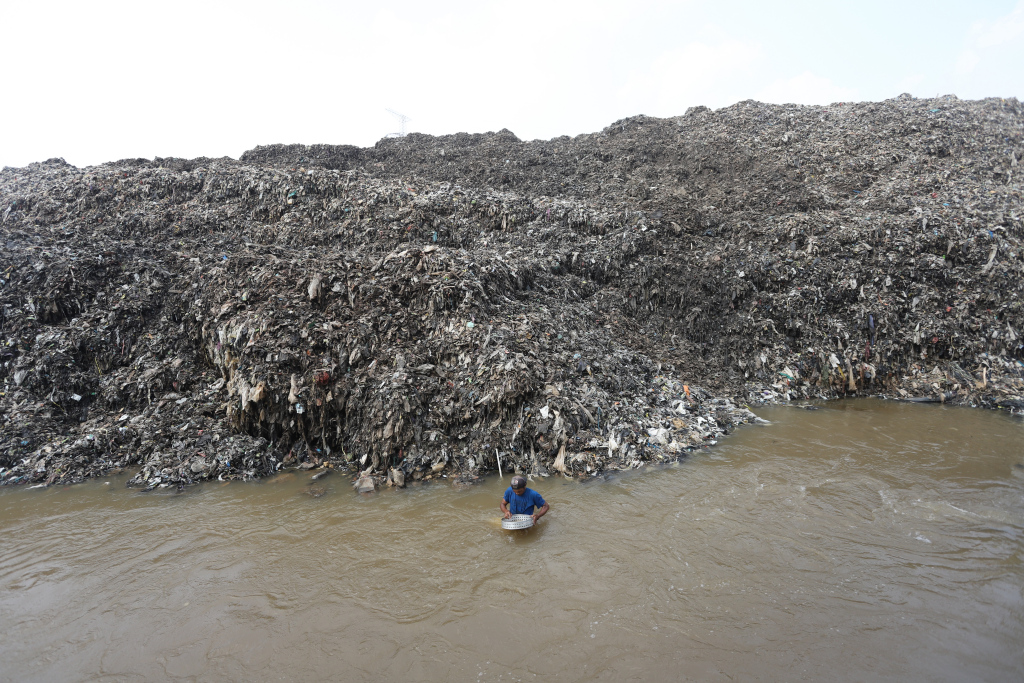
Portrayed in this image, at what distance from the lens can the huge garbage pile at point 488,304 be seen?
A: 684 centimetres

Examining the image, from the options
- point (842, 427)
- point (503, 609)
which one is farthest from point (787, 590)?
point (842, 427)

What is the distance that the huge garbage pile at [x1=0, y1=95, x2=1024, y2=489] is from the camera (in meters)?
6.84

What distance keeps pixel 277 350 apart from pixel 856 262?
36.8 feet

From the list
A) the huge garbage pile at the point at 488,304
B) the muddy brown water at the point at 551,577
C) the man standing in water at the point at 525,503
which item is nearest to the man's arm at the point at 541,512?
the man standing in water at the point at 525,503

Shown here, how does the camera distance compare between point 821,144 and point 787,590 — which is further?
point 821,144

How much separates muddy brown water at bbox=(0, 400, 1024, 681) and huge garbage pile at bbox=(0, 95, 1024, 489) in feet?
2.78

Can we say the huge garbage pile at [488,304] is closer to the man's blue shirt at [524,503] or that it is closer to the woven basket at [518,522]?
the man's blue shirt at [524,503]

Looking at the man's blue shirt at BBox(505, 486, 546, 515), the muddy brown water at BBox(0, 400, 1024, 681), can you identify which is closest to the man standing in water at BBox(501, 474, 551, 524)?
the man's blue shirt at BBox(505, 486, 546, 515)

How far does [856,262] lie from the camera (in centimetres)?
963

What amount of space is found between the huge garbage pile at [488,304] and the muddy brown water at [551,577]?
0.85m

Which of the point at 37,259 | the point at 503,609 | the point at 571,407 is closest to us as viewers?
the point at 503,609

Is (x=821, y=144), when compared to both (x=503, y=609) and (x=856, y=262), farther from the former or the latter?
(x=503, y=609)

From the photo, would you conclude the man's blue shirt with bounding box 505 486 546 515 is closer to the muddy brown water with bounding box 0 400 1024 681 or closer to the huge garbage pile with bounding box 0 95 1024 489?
the muddy brown water with bounding box 0 400 1024 681

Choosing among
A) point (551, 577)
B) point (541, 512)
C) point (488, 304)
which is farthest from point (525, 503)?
point (488, 304)
